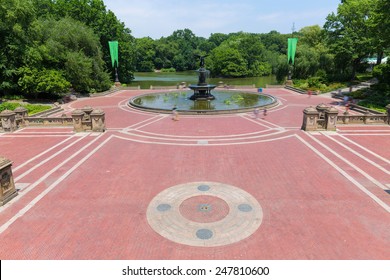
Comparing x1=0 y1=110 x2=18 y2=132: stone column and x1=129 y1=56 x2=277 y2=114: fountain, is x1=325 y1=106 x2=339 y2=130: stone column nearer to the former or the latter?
x1=129 y1=56 x2=277 y2=114: fountain

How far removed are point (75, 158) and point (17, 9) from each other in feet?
92.1

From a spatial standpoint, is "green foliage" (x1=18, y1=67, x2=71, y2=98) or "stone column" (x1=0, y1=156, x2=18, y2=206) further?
"green foliage" (x1=18, y1=67, x2=71, y2=98)

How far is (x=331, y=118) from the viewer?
20797 millimetres

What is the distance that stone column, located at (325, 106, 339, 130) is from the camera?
67.5 feet

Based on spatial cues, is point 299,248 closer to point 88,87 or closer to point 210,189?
point 210,189

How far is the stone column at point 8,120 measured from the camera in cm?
2184

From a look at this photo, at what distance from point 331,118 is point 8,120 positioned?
25996 millimetres

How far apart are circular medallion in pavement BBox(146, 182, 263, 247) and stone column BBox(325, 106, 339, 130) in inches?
500

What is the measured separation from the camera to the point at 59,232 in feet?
30.3

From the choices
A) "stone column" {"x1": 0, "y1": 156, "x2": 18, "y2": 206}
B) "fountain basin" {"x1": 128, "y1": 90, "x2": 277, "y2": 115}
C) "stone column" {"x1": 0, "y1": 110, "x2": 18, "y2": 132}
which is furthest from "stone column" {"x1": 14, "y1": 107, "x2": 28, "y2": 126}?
"stone column" {"x1": 0, "y1": 156, "x2": 18, "y2": 206}

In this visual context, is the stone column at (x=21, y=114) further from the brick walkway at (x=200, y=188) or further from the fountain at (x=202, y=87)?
the fountain at (x=202, y=87)

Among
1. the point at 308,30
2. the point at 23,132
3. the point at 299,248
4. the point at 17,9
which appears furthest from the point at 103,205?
the point at 308,30

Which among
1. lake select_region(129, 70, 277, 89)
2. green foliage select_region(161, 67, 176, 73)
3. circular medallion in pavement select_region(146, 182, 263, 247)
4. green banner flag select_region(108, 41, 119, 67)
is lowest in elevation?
circular medallion in pavement select_region(146, 182, 263, 247)
